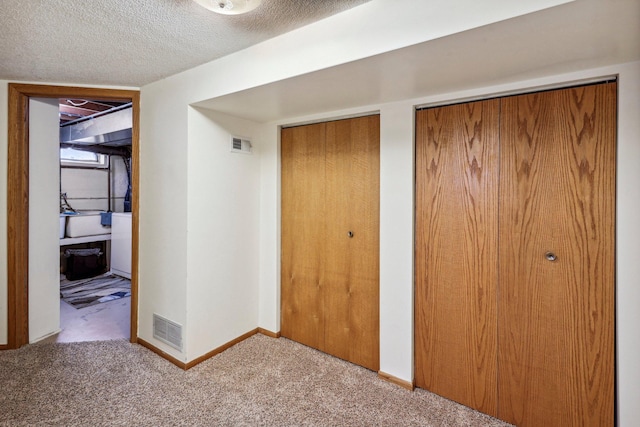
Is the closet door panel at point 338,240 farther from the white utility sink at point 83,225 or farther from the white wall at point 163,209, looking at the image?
the white utility sink at point 83,225

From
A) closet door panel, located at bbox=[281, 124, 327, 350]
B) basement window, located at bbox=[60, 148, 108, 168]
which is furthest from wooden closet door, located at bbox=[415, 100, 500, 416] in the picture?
basement window, located at bbox=[60, 148, 108, 168]

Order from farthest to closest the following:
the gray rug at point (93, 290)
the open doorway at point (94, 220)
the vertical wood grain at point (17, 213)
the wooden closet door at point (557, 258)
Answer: the gray rug at point (93, 290), the open doorway at point (94, 220), the vertical wood grain at point (17, 213), the wooden closet door at point (557, 258)

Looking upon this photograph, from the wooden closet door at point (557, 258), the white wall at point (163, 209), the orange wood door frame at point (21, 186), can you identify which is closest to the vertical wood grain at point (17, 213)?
the orange wood door frame at point (21, 186)

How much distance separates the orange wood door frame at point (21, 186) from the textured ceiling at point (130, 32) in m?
0.26

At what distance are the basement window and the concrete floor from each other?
Answer: 2578mm

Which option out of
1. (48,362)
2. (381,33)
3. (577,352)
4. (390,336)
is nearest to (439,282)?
(390,336)

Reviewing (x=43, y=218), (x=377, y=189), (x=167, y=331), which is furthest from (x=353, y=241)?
(x=43, y=218)

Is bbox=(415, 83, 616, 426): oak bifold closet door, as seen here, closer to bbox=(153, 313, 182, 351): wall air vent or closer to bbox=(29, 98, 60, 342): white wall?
bbox=(153, 313, 182, 351): wall air vent

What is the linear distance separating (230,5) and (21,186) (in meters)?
2.42

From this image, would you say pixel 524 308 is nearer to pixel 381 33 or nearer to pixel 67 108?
pixel 381 33

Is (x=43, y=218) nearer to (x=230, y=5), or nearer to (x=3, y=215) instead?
(x=3, y=215)

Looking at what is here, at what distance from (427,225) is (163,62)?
2.02m

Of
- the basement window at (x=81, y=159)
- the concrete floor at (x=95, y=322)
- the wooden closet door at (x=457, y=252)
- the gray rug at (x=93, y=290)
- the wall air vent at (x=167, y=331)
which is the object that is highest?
the basement window at (x=81, y=159)

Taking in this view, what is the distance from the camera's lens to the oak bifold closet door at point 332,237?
2.34 metres
